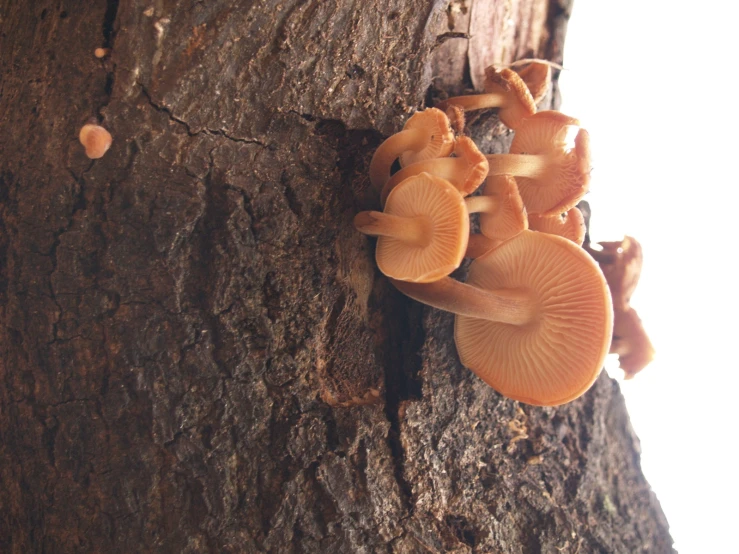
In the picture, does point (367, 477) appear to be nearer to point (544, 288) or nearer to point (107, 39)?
point (544, 288)

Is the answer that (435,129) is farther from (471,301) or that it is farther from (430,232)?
(471,301)

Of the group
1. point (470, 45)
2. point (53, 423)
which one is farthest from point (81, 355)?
point (470, 45)

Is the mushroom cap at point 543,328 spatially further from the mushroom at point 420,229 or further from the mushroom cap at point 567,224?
the mushroom at point 420,229

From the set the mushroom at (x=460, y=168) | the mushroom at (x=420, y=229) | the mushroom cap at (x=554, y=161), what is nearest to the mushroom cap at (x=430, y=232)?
the mushroom at (x=420, y=229)

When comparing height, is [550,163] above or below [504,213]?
above

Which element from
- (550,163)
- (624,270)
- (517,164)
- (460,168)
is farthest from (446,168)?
(624,270)

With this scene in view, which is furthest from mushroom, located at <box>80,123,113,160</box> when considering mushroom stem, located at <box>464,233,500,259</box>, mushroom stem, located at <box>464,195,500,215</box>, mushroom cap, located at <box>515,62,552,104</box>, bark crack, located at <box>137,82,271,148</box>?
mushroom cap, located at <box>515,62,552,104</box>
